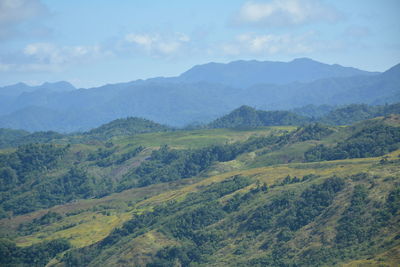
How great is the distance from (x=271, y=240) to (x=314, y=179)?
30.7 m

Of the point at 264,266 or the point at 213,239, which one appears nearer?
the point at 264,266

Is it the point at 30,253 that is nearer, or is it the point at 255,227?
the point at 255,227

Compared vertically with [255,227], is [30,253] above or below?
below

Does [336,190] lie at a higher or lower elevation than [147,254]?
higher

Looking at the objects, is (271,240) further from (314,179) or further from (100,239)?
(100,239)

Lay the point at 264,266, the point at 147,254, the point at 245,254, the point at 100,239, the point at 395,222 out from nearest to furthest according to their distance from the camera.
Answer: the point at 395,222 < the point at 264,266 < the point at 245,254 < the point at 147,254 < the point at 100,239

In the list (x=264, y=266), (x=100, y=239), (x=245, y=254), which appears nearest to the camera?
(x=264, y=266)

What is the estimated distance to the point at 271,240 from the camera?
5094 inches

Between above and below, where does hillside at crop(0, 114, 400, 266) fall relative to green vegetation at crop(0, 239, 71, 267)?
above

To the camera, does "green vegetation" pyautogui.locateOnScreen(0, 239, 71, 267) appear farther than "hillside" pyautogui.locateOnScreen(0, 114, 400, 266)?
Yes

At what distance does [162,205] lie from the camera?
7195 inches

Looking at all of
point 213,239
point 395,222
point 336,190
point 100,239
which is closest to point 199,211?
point 213,239

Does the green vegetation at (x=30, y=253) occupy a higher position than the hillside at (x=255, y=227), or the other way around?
the hillside at (x=255, y=227)

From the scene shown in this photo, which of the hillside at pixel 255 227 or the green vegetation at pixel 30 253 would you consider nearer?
the hillside at pixel 255 227
